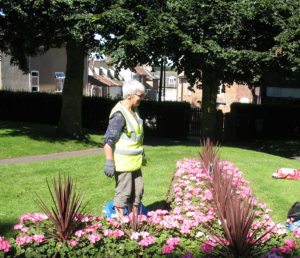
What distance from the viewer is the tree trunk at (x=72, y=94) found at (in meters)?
14.7

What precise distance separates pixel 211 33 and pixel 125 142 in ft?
34.4

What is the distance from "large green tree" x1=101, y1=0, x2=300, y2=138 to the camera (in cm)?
1272

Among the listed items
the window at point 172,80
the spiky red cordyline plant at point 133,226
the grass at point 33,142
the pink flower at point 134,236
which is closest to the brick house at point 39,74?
the grass at point 33,142

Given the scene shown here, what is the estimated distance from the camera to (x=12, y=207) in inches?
218

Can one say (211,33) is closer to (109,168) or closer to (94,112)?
(94,112)

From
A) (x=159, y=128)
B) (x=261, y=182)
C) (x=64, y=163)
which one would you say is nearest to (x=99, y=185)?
(x=64, y=163)

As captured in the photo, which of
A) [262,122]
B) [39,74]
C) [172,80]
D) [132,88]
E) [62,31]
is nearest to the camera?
[132,88]

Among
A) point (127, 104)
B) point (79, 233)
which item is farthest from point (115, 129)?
point (79, 233)

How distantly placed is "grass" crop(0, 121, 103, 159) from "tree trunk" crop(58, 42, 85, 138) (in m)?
0.59

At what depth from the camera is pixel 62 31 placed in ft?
42.8

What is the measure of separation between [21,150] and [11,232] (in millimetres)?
7951

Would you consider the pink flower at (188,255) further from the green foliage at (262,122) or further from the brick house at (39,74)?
the brick house at (39,74)

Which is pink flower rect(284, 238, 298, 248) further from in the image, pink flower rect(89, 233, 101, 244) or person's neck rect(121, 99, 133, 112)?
person's neck rect(121, 99, 133, 112)

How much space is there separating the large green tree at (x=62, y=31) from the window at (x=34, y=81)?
18.3 m
